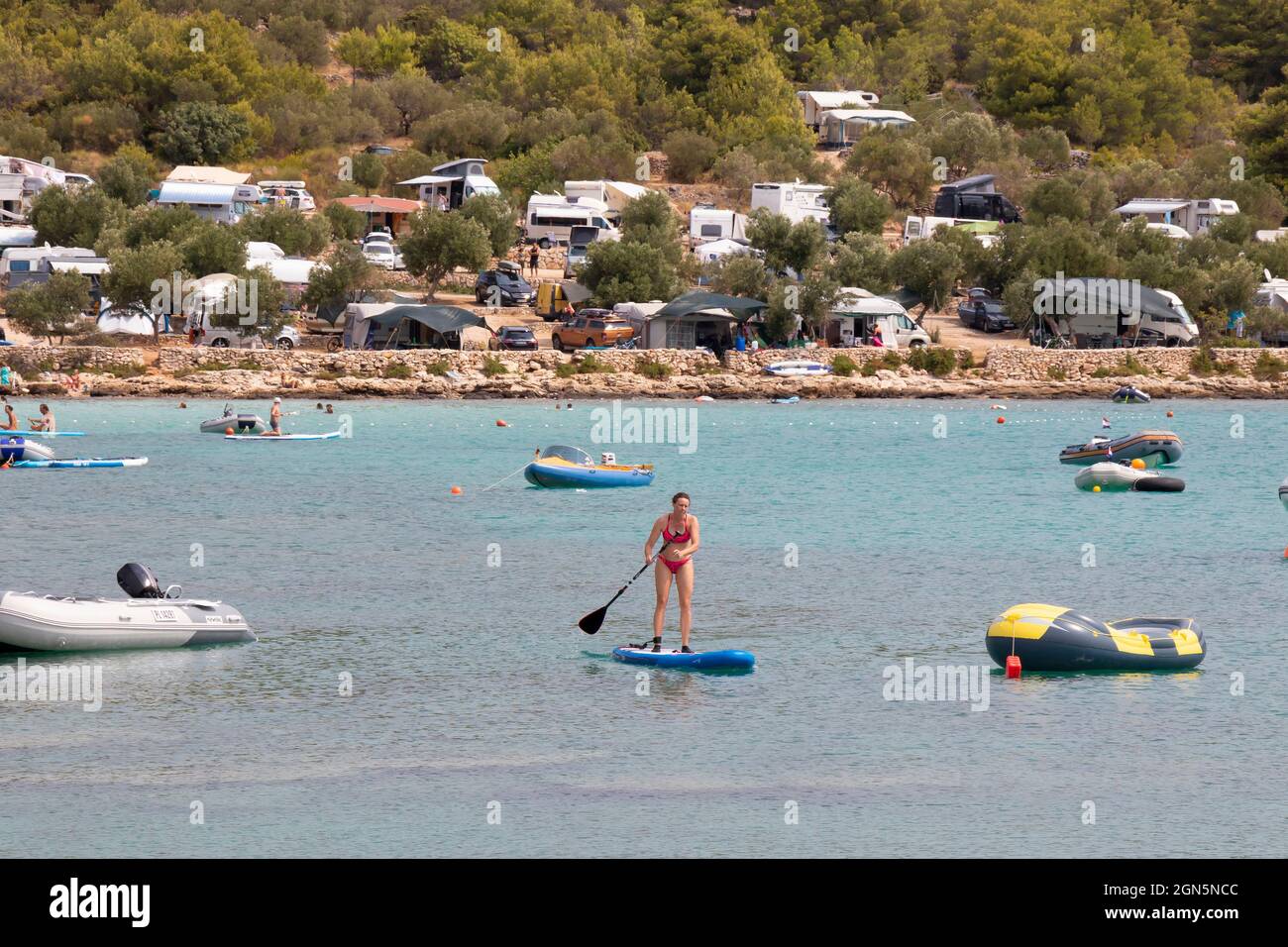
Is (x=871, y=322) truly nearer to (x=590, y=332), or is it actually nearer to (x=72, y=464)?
(x=590, y=332)

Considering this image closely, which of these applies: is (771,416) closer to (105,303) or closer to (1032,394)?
(1032,394)

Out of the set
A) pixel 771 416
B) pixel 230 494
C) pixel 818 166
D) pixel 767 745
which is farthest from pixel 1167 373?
pixel 767 745

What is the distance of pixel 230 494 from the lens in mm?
46500

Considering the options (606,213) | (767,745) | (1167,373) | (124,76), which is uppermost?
(124,76)

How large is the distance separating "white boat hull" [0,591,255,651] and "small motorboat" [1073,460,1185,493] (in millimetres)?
29431

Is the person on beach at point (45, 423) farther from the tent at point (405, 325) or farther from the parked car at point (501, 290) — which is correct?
the parked car at point (501, 290)

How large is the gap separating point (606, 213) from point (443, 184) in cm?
1000

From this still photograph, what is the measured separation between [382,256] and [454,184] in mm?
13457

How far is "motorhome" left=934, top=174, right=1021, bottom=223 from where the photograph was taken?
97875 mm

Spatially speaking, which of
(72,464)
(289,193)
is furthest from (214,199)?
(72,464)

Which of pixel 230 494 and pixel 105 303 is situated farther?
pixel 105 303

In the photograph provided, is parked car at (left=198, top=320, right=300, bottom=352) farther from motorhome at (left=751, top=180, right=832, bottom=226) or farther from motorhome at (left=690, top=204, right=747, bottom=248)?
motorhome at (left=751, top=180, right=832, bottom=226)

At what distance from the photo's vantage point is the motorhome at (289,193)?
9194 cm

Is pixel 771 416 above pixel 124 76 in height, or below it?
below
